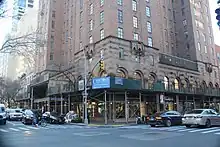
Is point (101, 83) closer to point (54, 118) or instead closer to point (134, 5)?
point (54, 118)

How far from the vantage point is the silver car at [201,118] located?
17.2 m

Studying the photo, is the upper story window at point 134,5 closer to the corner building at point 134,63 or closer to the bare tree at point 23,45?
the corner building at point 134,63

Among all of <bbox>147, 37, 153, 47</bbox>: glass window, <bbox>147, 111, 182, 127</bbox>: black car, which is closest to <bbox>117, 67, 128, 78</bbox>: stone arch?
<bbox>147, 37, 153, 47</bbox>: glass window

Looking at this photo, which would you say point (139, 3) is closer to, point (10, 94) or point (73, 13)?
point (73, 13)

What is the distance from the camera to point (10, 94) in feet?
205

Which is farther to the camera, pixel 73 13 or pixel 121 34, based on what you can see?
pixel 73 13

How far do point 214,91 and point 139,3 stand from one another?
22603mm

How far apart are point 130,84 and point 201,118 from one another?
1183cm

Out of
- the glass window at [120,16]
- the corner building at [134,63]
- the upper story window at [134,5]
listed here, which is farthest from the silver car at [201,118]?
the upper story window at [134,5]

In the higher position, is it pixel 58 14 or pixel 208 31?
pixel 58 14

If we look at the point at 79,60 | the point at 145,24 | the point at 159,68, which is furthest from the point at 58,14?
the point at 159,68

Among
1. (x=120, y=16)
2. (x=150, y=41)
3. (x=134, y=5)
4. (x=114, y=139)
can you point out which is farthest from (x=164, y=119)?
(x=134, y=5)

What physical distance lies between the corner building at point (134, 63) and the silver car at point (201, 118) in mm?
10361

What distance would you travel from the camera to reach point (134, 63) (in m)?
34.3
